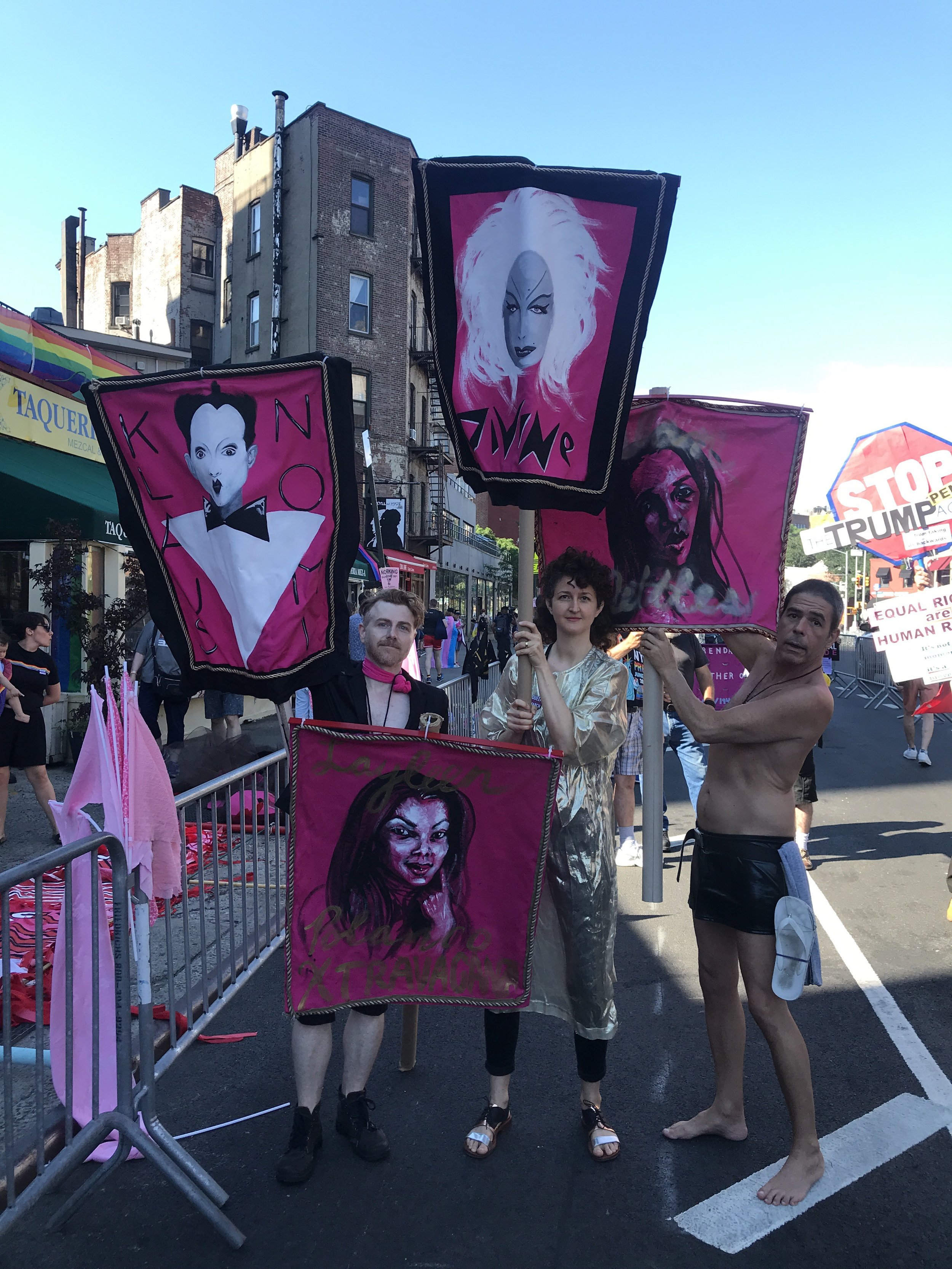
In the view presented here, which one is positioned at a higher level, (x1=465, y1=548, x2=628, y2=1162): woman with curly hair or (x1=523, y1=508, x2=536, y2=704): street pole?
(x1=523, y1=508, x2=536, y2=704): street pole

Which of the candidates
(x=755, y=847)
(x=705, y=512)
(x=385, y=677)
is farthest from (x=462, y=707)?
(x=755, y=847)

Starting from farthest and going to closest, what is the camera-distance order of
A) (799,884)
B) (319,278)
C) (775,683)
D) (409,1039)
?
1. (319,278)
2. (409,1039)
3. (775,683)
4. (799,884)

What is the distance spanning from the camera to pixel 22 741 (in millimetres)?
7125

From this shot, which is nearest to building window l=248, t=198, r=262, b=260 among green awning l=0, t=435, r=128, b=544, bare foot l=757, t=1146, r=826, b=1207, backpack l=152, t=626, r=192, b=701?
green awning l=0, t=435, r=128, b=544

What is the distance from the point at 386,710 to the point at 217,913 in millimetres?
1494

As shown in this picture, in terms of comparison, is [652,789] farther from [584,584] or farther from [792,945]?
[584,584]

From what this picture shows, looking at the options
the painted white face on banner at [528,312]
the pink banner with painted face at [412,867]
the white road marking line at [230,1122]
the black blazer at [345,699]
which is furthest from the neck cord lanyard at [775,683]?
the white road marking line at [230,1122]

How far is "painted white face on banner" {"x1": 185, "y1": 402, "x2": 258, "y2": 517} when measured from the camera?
10.3 ft

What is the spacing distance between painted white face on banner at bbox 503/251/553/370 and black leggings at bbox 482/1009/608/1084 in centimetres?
232

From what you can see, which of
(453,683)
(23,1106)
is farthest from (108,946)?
(453,683)

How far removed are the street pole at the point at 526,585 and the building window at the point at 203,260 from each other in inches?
1511

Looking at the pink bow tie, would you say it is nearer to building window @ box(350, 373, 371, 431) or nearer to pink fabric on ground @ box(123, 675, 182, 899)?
pink fabric on ground @ box(123, 675, 182, 899)

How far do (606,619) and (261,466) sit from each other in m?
1.40

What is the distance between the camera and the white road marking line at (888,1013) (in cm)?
380
